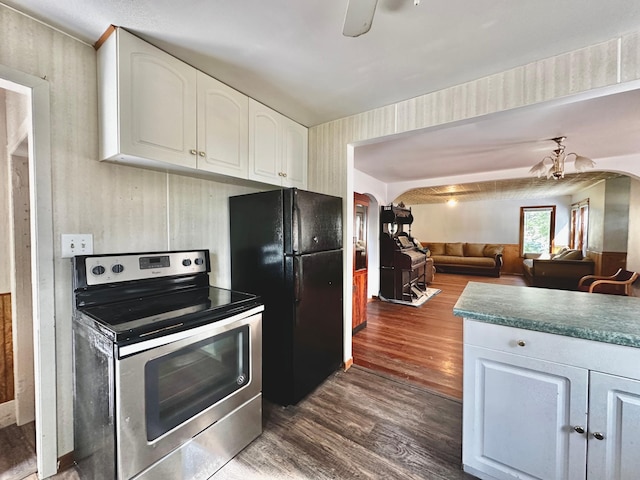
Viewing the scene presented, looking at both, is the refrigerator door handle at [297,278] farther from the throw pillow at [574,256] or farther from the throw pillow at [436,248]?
the throw pillow at [436,248]

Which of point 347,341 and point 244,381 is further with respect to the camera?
point 347,341

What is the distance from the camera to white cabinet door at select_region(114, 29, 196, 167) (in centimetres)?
136

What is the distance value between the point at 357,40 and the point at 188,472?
7.77ft

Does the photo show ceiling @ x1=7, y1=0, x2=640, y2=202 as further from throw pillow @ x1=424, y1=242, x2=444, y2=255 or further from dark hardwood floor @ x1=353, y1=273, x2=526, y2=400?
throw pillow @ x1=424, y1=242, x2=444, y2=255

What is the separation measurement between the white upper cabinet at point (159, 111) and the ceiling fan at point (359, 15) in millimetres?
1053

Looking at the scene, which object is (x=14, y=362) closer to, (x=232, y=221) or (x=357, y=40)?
(x=232, y=221)

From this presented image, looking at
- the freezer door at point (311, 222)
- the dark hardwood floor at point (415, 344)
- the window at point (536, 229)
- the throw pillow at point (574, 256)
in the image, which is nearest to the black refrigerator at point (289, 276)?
the freezer door at point (311, 222)

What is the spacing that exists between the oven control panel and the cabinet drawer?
1.72m

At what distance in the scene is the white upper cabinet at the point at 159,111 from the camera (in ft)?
4.44

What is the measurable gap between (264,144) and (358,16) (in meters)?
1.28

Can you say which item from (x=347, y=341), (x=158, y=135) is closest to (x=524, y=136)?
(x=347, y=341)

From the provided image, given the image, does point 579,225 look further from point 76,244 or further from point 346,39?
point 76,244

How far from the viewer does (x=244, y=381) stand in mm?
1538

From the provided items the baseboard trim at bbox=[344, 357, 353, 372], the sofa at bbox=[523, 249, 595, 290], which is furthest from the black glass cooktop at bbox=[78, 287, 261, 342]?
the sofa at bbox=[523, 249, 595, 290]
